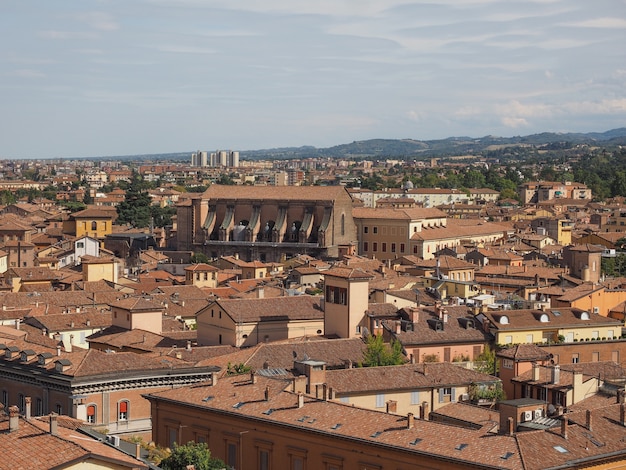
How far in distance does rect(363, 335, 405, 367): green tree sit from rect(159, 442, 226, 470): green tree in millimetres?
13045

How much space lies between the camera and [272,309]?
1740 inches

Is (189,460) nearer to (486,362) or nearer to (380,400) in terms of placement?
(380,400)

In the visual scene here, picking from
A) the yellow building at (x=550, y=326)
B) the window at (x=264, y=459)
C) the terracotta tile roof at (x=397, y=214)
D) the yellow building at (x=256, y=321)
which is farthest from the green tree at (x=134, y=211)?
the window at (x=264, y=459)

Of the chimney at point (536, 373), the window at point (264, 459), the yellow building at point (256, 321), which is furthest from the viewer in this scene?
the yellow building at point (256, 321)

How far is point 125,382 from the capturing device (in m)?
32.2

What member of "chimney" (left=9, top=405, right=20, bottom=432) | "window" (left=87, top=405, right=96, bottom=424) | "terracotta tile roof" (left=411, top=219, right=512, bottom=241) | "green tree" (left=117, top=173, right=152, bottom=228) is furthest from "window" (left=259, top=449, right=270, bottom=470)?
"green tree" (left=117, top=173, right=152, bottom=228)

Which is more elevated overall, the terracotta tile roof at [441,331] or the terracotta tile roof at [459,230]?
the terracotta tile roof at [441,331]

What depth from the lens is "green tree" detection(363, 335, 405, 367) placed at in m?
37.4

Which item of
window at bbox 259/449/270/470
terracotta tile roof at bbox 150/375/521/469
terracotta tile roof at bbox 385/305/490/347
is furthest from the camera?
terracotta tile roof at bbox 385/305/490/347

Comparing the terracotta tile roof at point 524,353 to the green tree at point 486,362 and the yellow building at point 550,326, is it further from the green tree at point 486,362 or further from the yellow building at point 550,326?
the yellow building at point 550,326

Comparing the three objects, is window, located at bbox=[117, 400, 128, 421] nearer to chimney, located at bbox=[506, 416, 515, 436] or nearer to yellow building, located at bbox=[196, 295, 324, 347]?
chimney, located at bbox=[506, 416, 515, 436]

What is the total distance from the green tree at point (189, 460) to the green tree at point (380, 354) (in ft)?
42.8

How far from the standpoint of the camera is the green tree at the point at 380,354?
37406mm

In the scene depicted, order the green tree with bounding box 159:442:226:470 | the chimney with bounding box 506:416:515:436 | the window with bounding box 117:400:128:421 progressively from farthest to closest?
the window with bounding box 117:400:128:421
the chimney with bounding box 506:416:515:436
the green tree with bounding box 159:442:226:470
